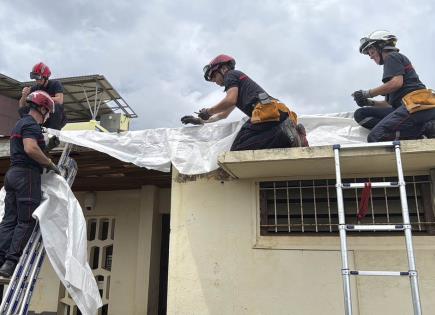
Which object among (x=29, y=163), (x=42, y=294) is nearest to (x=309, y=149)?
(x=29, y=163)

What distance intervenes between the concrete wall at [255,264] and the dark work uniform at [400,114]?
3.47 feet

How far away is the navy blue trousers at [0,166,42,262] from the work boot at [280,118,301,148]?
2470 millimetres

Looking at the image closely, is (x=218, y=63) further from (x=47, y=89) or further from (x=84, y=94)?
(x=84, y=94)

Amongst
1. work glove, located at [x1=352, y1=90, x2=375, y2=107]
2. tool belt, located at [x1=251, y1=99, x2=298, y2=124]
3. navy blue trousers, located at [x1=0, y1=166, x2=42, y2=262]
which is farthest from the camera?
work glove, located at [x1=352, y1=90, x2=375, y2=107]

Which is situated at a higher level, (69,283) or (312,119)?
(312,119)

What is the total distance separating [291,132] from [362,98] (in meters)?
0.88

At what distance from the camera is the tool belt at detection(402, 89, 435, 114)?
12.2ft

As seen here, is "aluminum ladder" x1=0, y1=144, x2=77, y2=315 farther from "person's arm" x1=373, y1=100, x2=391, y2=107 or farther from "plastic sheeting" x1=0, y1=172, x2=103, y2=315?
"person's arm" x1=373, y1=100, x2=391, y2=107

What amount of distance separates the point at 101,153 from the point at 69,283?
200 cm

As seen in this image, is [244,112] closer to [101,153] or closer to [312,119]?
[312,119]

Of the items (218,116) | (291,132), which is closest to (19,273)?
(218,116)

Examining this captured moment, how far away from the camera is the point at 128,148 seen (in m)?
4.68

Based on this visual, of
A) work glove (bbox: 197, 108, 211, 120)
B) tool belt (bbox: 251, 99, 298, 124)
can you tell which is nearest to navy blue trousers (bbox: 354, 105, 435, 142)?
tool belt (bbox: 251, 99, 298, 124)

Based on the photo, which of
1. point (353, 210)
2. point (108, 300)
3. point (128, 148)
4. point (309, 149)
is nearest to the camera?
point (309, 149)
